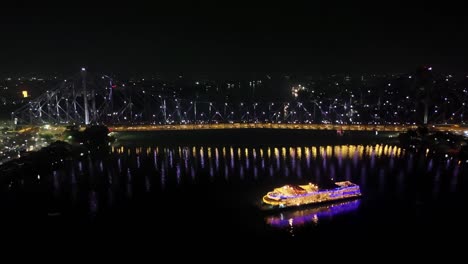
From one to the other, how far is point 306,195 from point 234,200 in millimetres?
1230

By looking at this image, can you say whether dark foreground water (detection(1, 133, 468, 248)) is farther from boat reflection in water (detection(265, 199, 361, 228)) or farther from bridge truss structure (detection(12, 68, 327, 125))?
bridge truss structure (detection(12, 68, 327, 125))

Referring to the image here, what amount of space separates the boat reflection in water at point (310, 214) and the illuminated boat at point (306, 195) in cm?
15

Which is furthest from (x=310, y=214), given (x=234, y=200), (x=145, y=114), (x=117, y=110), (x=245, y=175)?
(x=117, y=110)

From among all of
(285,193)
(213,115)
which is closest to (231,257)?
(285,193)

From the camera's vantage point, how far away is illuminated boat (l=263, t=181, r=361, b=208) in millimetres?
7520

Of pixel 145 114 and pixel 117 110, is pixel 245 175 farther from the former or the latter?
pixel 117 110

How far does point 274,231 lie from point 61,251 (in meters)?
2.87

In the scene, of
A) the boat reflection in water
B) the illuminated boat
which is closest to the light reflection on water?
the boat reflection in water

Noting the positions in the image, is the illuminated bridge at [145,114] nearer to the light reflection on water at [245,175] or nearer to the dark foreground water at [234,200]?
the light reflection on water at [245,175]

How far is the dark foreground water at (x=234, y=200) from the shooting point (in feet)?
21.8

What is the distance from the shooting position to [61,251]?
6.10 meters

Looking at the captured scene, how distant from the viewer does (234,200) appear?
798 centimetres

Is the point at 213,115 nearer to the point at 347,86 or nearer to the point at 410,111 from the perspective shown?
the point at 410,111

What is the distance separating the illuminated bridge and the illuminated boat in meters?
7.92
